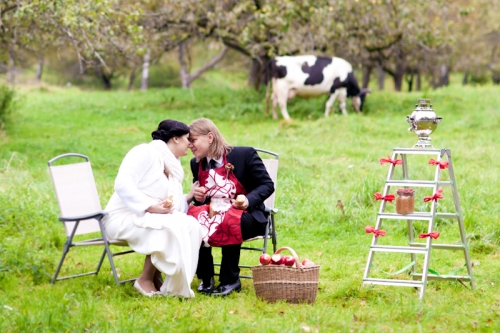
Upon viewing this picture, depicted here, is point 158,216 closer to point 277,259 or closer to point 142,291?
point 142,291

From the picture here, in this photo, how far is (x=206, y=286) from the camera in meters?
5.78

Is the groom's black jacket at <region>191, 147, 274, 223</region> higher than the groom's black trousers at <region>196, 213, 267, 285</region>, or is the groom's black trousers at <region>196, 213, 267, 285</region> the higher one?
the groom's black jacket at <region>191, 147, 274, 223</region>

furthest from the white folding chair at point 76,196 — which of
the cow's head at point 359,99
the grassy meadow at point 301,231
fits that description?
the cow's head at point 359,99

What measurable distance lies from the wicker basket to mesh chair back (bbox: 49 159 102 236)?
1.75 meters

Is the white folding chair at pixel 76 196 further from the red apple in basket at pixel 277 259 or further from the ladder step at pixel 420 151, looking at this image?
the ladder step at pixel 420 151

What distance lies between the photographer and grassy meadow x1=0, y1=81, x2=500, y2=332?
4.79 m

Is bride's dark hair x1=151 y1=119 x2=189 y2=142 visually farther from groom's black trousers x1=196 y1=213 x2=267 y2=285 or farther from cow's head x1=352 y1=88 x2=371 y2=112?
cow's head x1=352 y1=88 x2=371 y2=112

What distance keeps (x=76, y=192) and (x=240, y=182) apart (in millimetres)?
1432

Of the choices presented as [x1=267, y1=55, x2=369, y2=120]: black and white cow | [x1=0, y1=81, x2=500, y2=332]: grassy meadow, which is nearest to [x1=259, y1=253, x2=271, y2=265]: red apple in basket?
[x1=0, y1=81, x2=500, y2=332]: grassy meadow

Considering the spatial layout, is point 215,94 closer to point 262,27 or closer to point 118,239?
point 262,27

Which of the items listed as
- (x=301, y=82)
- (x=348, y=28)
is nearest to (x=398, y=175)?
(x=301, y=82)

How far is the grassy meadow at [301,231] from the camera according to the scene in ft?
15.7

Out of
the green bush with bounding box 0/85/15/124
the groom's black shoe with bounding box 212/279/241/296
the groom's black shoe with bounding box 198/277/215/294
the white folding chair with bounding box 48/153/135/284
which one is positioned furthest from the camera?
the green bush with bounding box 0/85/15/124

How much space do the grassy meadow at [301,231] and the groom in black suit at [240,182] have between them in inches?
8.8
